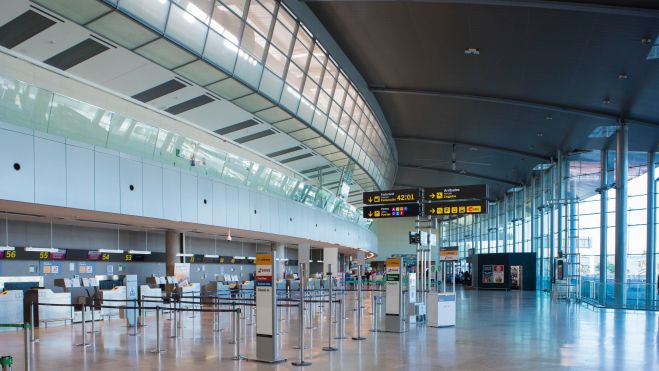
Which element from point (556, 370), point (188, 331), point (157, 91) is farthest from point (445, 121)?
point (556, 370)

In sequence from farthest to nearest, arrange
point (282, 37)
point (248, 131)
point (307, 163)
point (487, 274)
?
point (487, 274)
point (307, 163)
point (248, 131)
point (282, 37)

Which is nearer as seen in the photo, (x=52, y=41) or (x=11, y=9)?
(x=11, y=9)

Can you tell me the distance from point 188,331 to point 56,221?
8600 mm

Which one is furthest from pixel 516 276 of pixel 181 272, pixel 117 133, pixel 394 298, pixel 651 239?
pixel 117 133

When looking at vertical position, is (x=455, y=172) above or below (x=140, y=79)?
below

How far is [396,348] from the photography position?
523 inches

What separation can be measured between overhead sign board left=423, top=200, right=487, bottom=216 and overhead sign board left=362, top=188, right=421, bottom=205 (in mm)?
686

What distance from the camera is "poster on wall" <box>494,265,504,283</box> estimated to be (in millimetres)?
46719

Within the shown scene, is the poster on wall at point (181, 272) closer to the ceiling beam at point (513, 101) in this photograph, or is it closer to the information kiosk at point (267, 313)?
the ceiling beam at point (513, 101)

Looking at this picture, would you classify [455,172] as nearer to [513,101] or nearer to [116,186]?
[513,101]

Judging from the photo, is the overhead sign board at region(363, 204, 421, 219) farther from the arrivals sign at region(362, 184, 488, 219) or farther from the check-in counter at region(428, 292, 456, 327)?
the check-in counter at region(428, 292, 456, 327)

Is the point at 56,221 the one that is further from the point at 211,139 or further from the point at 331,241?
the point at 331,241

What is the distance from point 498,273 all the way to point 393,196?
91.7 feet

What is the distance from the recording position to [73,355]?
12.6m
